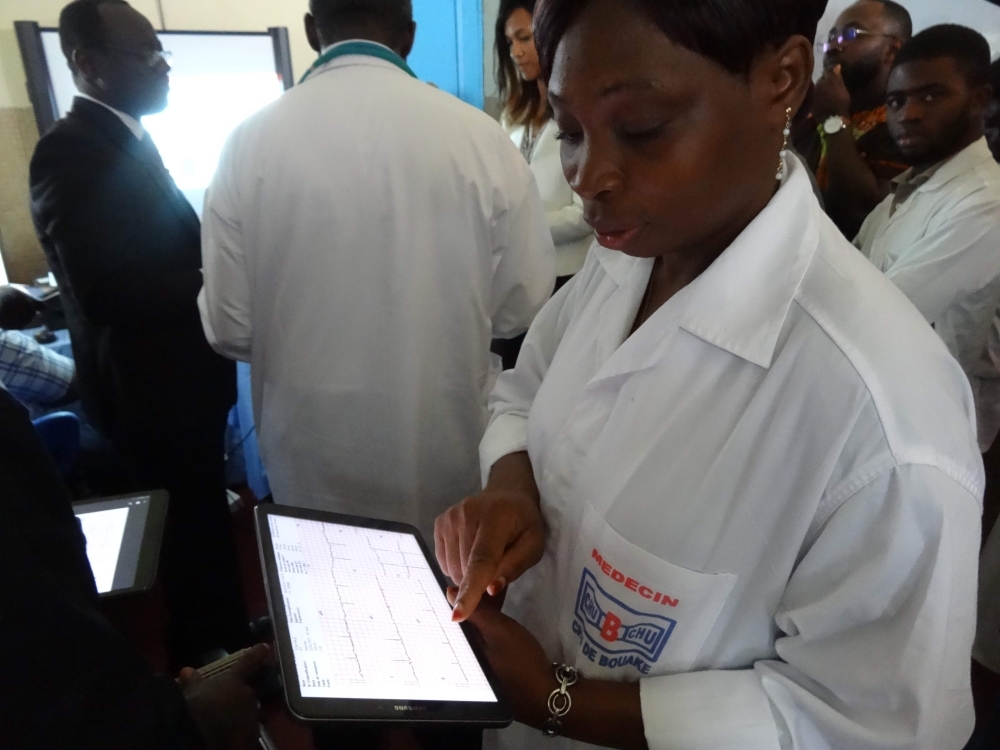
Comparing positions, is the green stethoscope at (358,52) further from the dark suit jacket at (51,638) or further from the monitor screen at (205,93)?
the monitor screen at (205,93)

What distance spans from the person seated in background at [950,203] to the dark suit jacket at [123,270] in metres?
1.78

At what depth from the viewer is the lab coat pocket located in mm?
610

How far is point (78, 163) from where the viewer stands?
1507 millimetres

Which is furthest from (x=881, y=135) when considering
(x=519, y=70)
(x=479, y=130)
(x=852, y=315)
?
(x=852, y=315)

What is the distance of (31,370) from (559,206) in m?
1.82

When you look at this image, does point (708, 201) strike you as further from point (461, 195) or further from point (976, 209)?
point (976, 209)

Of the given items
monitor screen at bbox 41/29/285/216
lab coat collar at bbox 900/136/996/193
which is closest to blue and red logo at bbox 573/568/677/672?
lab coat collar at bbox 900/136/996/193

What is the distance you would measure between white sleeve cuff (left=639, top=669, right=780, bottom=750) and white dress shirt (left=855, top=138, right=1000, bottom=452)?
1.40 m

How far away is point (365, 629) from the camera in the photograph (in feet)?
2.36

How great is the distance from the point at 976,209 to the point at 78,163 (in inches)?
84.7

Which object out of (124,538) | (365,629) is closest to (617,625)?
(365,629)

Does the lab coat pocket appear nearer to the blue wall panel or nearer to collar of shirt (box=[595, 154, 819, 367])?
collar of shirt (box=[595, 154, 819, 367])

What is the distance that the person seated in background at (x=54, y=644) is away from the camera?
44 centimetres

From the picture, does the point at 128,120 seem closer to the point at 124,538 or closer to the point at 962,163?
the point at 124,538
